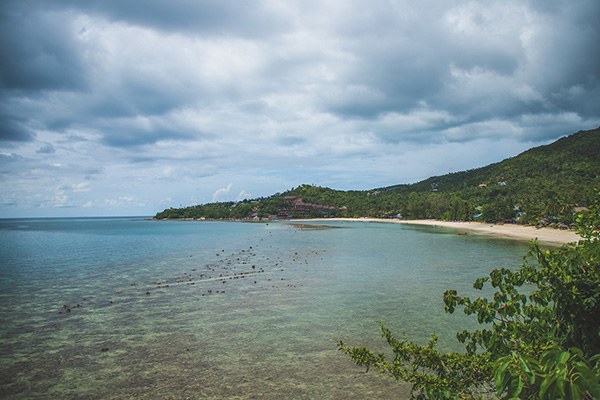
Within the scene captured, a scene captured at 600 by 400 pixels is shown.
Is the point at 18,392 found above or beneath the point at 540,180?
beneath

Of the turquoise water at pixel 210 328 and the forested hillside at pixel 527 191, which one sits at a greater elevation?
the forested hillside at pixel 527 191

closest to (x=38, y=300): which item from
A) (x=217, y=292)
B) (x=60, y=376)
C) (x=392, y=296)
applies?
(x=217, y=292)

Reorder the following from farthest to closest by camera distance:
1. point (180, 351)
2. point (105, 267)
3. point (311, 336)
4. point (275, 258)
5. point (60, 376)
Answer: point (275, 258) → point (105, 267) → point (311, 336) → point (180, 351) → point (60, 376)

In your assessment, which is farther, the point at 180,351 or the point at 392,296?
the point at 392,296

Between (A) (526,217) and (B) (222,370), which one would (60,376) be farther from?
(A) (526,217)

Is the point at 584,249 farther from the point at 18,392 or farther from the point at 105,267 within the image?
the point at 105,267

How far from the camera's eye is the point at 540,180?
136 meters

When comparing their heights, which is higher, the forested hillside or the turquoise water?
the forested hillside

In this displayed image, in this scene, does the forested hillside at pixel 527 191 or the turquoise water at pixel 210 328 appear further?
the forested hillside at pixel 527 191

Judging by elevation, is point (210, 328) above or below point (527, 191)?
below

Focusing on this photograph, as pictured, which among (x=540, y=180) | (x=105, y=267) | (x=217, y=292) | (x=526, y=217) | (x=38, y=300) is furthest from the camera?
(x=540, y=180)

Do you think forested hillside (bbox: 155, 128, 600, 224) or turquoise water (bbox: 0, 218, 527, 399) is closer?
turquoise water (bbox: 0, 218, 527, 399)

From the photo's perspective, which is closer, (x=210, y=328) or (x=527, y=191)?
(x=210, y=328)

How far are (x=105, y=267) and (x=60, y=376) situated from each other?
2262 cm
